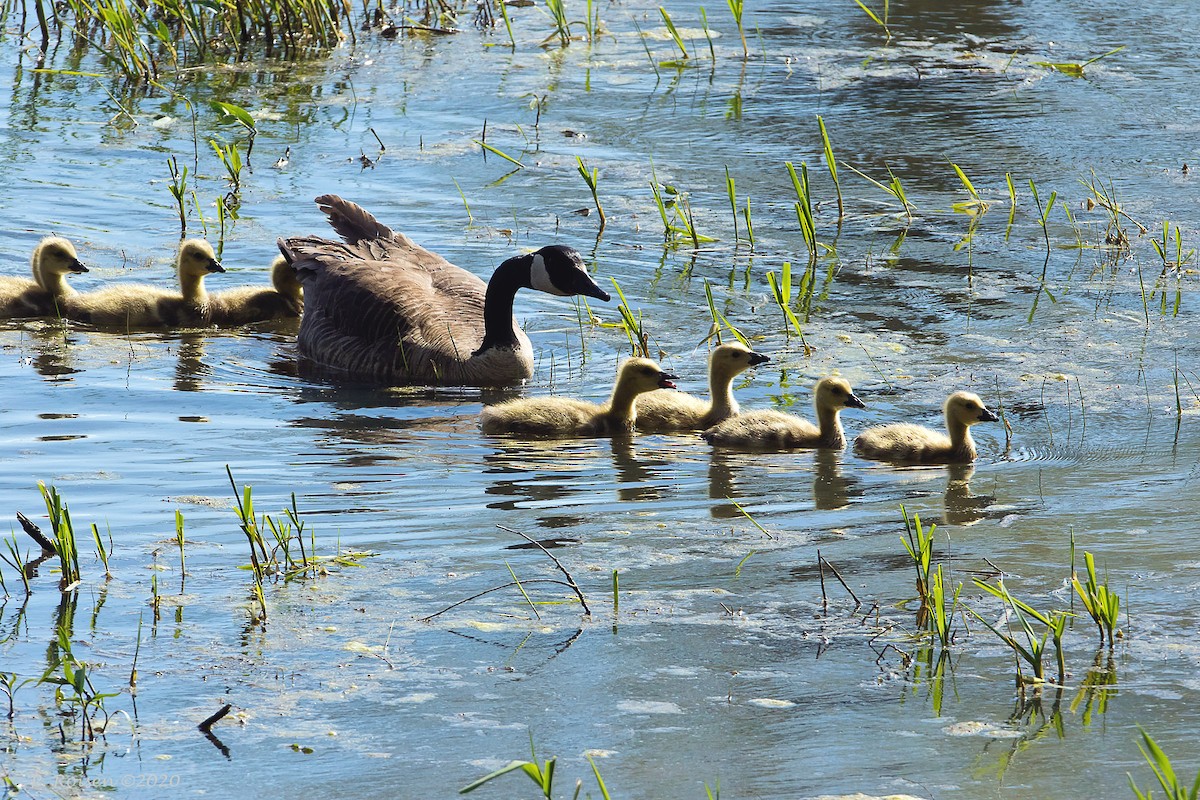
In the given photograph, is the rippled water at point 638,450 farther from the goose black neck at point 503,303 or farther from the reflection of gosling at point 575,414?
the goose black neck at point 503,303

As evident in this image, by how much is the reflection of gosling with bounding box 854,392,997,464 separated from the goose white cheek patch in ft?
8.09

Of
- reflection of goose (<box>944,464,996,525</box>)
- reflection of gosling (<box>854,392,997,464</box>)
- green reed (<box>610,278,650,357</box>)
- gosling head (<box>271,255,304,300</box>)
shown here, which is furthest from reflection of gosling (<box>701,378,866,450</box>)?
gosling head (<box>271,255,304,300</box>)

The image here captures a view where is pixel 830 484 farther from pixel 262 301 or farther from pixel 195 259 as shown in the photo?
pixel 262 301

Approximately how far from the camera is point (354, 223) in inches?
420

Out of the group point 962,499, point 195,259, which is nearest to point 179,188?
point 195,259

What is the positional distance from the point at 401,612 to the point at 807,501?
2249mm

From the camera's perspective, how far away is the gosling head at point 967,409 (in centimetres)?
761

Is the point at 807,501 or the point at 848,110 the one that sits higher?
the point at 848,110

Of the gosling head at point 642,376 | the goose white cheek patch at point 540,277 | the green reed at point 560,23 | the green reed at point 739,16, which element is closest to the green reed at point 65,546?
the gosling head at point 642,376

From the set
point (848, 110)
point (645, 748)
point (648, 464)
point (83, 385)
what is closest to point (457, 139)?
A: point (848, 110)

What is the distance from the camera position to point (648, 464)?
783 cm

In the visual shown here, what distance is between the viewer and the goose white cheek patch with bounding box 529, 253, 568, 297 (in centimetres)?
955

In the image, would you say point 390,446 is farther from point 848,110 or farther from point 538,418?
point 848,110

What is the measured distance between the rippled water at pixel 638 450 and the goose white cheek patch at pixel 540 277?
570 millimetres
